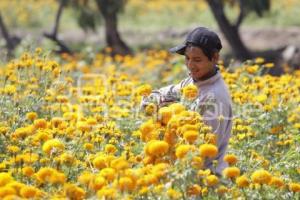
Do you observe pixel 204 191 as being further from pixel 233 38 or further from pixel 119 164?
pixel 233 38

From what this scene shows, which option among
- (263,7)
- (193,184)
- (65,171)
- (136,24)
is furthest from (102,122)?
(136,24)

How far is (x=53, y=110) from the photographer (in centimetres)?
597

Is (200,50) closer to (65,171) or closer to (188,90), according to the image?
(188,90)

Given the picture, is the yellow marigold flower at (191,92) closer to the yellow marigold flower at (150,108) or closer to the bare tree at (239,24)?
the yellow marigold flower at (150,108)

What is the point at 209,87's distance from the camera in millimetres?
4359

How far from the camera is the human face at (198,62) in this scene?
4270mm

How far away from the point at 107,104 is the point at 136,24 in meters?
15.5

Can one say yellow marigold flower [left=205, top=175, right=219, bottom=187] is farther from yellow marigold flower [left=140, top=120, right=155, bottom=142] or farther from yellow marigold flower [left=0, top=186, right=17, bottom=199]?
yellow marigold flower [left=0, top=186, right=17, bottom=199]

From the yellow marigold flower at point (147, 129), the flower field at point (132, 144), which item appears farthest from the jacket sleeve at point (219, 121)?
the yellow marigold flower at point (147, 129)

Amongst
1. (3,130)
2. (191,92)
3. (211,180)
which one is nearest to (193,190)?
(211,180)

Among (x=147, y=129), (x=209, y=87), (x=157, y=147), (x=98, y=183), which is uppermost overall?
(x=209, y=87)

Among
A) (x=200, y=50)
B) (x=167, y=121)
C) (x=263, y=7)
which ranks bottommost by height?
(x=167, y=121)

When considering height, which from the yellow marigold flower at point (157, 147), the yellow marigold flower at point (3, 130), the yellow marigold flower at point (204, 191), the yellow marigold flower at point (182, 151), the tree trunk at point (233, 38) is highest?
the tree trunk at point (233, 38)

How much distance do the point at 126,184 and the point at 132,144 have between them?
1.64 meters
